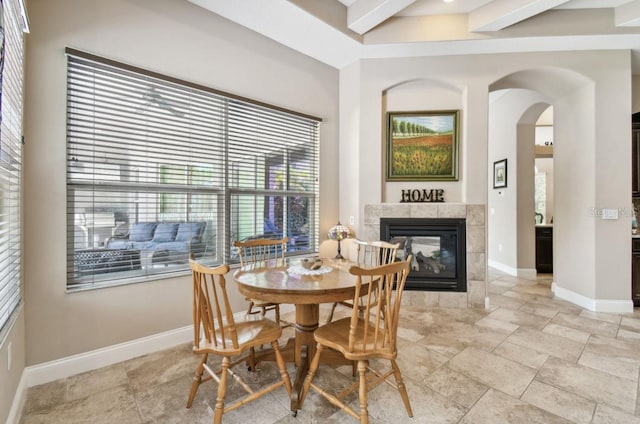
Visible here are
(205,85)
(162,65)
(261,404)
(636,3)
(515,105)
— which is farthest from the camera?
(515,105)

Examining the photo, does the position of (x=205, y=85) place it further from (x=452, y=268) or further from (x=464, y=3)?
(x=452, y=268)

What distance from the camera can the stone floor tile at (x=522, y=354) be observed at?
229cm

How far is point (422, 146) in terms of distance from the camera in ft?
12.2

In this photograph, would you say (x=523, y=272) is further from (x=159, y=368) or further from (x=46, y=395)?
(x=46, y=395)

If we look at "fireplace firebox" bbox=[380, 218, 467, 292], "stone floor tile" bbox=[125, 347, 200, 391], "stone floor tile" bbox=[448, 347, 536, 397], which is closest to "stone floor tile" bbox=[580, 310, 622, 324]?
"fireplace firebox" bbox=[380, 218, 467, 292]

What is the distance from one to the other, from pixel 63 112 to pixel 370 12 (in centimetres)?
285

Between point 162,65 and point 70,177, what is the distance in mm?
1200

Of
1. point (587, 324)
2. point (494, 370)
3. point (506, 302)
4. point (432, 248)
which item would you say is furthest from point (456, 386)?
point (506, 302)

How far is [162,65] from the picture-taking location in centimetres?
252

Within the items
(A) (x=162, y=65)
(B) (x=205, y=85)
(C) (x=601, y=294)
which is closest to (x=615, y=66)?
(C) (x=601, y=294)

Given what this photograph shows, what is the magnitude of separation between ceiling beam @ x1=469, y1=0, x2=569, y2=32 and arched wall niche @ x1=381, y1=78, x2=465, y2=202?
0.68 metres

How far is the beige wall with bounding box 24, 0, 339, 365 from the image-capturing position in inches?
78.8

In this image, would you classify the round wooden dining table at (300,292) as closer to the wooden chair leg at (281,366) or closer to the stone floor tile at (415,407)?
the wooden chair leg at (281,366)

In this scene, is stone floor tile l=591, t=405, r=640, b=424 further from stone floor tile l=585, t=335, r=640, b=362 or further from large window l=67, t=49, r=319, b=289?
large window l=67, t=49, r=319, b=289
